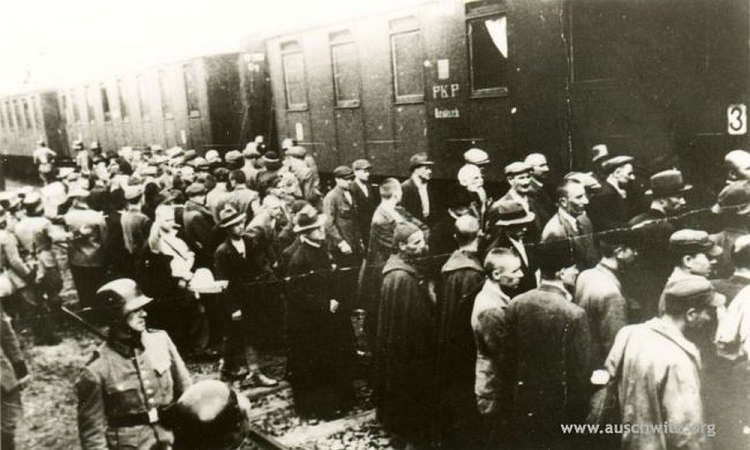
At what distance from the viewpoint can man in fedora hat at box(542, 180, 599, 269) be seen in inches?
196

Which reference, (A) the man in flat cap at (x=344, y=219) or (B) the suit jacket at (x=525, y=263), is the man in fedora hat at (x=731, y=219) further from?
(A) the man in flat cap at (x=344, y=219)

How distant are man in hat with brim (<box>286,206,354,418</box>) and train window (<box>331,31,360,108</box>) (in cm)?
495

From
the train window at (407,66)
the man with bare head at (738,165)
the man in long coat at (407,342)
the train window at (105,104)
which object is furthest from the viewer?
the train window at (105,104)

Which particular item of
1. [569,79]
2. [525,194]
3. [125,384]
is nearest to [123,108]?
[569,79]

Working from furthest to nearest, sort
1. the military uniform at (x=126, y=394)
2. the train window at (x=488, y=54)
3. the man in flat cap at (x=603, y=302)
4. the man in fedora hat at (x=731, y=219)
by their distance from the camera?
the train window at (x=488, y=54) < the man in fedora hat at (x=731, y=219) < the man in flat cap at (x=603, y=302) < the military uniform at (x=126, y=394)

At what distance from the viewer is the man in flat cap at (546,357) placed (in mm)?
3736

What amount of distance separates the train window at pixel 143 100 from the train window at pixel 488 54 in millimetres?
8706

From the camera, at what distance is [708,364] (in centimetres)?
397

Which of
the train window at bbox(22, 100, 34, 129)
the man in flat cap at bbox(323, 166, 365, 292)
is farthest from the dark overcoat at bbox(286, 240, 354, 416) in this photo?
the train window at bbox(22, 100, 34, 129)

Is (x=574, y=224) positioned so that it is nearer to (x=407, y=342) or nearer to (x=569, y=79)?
(x=407, y=342)

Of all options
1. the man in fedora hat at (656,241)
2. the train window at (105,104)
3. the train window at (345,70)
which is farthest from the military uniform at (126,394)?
the train window at (105,104)

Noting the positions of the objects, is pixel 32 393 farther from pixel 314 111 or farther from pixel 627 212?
pixel 314 111

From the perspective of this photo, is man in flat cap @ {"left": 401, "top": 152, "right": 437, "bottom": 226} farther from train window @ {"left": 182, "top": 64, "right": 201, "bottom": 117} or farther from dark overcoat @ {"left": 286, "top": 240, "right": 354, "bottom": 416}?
train window @ {"left": 182, "top": 64, "right": 201, "bottom": 117}

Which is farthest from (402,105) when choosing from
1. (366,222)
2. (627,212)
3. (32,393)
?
(32,393)
